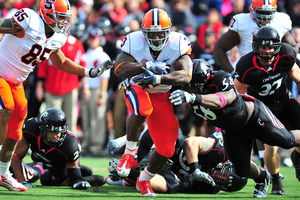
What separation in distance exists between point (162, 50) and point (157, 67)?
0.26 meters

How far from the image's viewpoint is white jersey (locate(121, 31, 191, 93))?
4609mm

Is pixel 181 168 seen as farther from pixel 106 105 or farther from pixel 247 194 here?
pixel 106 105

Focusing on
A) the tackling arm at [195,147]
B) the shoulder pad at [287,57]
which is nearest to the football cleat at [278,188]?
the tackling arm at [195,147]

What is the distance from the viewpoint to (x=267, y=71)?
480 centimetres

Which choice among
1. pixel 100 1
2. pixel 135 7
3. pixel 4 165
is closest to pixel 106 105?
pixel 135 7

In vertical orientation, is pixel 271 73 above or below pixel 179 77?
below

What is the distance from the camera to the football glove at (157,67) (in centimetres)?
441

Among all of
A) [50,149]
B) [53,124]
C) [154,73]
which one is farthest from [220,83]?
[50,149]

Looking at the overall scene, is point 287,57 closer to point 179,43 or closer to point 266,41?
point 266,41

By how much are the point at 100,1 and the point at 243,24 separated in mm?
6571

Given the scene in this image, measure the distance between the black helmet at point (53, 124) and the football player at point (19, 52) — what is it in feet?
0.94

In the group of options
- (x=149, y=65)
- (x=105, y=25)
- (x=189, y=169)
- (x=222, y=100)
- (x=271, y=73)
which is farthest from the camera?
(x=105, y=25)

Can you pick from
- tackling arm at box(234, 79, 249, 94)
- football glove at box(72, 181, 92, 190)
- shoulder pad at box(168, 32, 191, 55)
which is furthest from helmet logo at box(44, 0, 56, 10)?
tackling arm at box(234, 79, 249, 94)

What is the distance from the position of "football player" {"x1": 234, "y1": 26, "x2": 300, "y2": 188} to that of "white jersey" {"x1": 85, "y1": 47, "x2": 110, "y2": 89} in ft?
12.5
